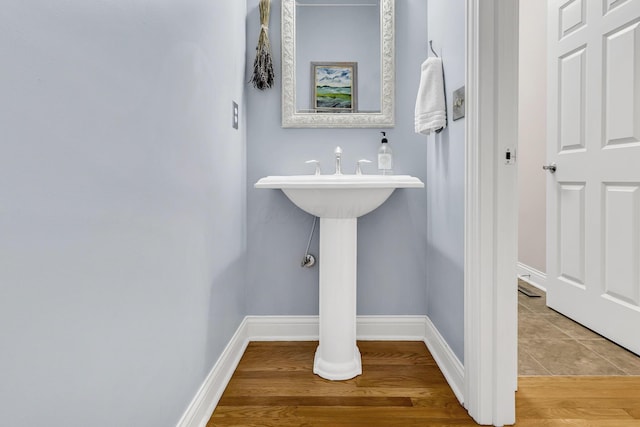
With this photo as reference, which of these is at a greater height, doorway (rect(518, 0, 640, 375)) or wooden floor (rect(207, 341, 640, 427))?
doorway (rect(518, 0, 640, 375))

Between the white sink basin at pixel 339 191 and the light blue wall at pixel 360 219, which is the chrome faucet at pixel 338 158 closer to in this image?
the light blue wall at pixel 360 219

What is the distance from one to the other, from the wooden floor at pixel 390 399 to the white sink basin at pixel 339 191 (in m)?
0.72

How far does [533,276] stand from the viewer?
10.1ft

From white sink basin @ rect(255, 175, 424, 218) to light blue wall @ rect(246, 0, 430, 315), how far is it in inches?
17.0

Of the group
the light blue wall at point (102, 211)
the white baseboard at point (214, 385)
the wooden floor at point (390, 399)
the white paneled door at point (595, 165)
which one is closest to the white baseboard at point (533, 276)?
the white paneled door at point (595, 165)

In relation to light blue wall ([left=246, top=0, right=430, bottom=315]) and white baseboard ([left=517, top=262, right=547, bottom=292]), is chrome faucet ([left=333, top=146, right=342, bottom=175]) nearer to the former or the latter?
light blue wall ([left=246, top=0, right=430, bottom=315])

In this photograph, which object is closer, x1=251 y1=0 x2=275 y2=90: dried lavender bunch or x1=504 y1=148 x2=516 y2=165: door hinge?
x1=504 y1=148 x2=516 y2=165: door hinge

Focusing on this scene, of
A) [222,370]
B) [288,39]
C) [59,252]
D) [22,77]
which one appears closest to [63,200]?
[59,252]

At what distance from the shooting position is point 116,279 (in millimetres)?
769

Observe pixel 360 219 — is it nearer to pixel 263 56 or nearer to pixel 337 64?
pixel 337 64

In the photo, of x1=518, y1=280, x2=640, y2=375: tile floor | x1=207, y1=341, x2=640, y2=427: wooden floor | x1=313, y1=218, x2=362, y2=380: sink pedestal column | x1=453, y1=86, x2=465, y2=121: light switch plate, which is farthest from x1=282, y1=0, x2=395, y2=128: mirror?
x1=518, y1=280, x2=640, y2=375: tile floor

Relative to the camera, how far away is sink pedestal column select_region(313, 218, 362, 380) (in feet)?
5.35

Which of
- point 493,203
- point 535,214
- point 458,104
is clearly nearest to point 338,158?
point 458,104

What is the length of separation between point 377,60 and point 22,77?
1.73 metres
